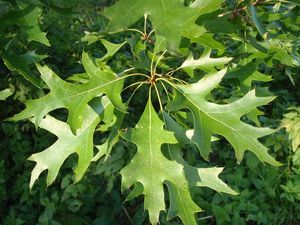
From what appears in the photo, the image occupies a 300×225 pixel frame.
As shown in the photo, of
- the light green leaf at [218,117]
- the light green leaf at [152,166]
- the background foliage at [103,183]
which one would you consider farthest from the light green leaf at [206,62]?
the background foliage at [103,183]

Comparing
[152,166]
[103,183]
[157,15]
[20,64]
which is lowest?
[103,183]

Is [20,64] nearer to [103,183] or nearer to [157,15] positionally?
[157,15]

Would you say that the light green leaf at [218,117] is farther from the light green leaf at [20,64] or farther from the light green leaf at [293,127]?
the light green leaf at [293,127]

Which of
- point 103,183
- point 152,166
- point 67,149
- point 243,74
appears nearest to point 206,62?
point 243,74

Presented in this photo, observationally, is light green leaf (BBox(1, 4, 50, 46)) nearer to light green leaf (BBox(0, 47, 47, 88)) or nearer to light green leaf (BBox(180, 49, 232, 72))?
light green leaf (BBox(0, 47, 47, 88))

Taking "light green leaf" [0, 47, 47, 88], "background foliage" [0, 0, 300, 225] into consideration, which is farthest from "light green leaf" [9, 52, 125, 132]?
"background foliage" [0, 0, 300, 225]

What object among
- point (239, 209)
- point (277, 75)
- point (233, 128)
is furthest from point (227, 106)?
point (277, 75)
